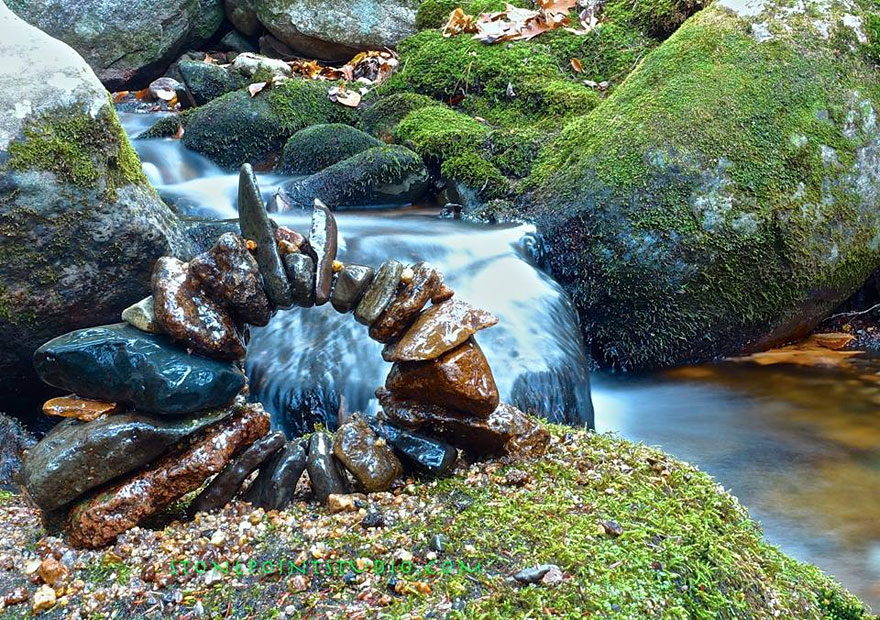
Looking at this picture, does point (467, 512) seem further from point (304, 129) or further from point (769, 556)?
point (304, 129)

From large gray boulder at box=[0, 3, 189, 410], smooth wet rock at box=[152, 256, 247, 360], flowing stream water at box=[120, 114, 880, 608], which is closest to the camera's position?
smooth wet rock at box=[152, 256, 247, 360]

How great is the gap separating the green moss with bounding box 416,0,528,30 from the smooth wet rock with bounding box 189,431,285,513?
740 cm

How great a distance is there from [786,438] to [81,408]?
3.82 meters

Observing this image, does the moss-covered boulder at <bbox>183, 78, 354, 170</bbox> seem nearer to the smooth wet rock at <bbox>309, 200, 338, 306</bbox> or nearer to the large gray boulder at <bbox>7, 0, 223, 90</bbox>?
the large gray boulder at <bbox>7, 0, 223, 90</bbox>

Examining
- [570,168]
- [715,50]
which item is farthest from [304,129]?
[715,50]

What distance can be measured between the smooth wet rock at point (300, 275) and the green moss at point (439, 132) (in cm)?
418

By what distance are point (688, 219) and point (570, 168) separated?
1.04 m

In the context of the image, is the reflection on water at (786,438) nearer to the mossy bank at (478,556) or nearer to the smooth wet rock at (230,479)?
the mossy bank at (478,556)

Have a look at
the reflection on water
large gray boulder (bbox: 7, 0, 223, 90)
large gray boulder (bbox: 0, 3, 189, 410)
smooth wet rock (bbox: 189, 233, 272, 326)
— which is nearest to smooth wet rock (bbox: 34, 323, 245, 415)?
smooth wet rock (bbox: 189, 233, 272, 326)

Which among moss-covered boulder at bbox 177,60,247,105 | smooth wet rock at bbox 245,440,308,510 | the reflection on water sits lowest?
the reflection on water

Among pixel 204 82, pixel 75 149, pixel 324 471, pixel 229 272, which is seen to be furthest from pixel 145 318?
pixel 204 82

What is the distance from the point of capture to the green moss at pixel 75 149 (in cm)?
334

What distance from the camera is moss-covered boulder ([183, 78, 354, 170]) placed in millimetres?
7223

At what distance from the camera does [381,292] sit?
8.26 ft
